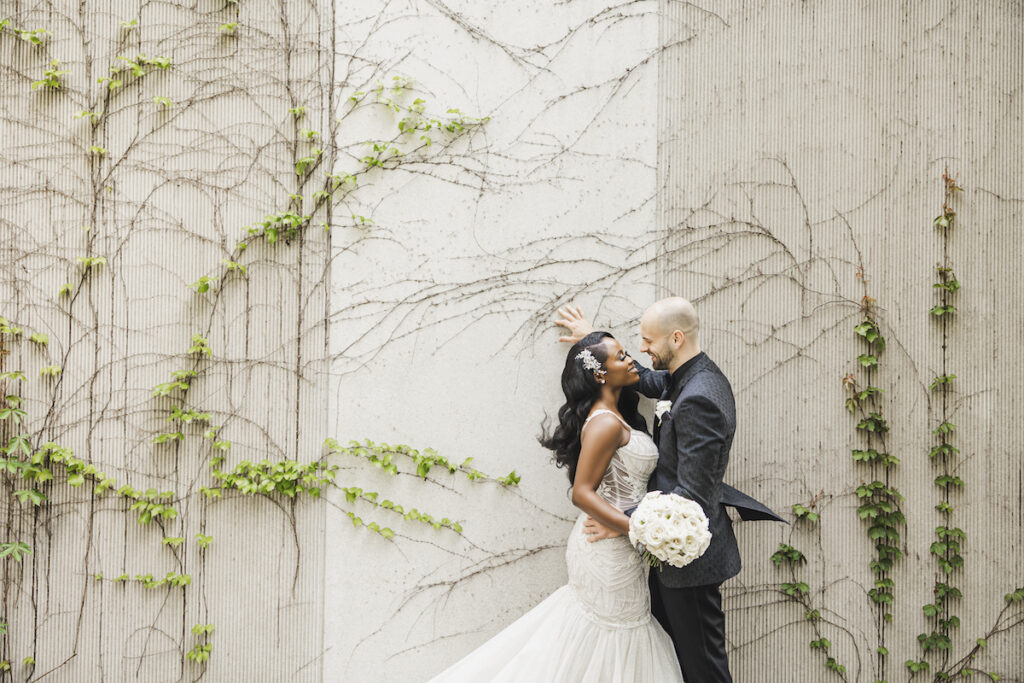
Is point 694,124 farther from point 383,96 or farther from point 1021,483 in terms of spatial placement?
point 1021,483

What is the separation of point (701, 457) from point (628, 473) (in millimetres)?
310

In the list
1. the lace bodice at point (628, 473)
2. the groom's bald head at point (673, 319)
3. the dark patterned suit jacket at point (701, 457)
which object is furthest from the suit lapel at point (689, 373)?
the lace bodice at point (628, 473)

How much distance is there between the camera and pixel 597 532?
101 inches

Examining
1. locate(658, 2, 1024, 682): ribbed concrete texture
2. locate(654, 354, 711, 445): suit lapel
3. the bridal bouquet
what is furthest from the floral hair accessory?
locate(658, 2, 1024, 682): ribbed concrete texture

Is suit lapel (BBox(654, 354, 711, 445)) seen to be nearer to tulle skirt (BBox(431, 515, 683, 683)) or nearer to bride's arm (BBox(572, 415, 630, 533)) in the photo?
bride's arm (BBox(572, 415, 630, 533))

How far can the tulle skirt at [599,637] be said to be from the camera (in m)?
2.50

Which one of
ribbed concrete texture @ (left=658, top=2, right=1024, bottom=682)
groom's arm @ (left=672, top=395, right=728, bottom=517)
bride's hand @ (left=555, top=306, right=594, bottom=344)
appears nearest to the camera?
groom's arm @ (left=672, top=395, right=728, bottom=517)

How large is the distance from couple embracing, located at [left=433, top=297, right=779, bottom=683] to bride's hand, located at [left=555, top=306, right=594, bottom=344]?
37cm

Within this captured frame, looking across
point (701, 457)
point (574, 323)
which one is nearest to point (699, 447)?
point (701, 457)

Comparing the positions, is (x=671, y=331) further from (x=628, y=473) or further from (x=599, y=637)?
(x=599, y=637)

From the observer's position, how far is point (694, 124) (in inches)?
126

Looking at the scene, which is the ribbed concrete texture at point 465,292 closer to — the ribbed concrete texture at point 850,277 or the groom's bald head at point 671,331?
the ribbed concrete texture at point 850,277

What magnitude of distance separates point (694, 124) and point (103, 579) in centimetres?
352

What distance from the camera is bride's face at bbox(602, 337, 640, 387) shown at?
8.54ft
